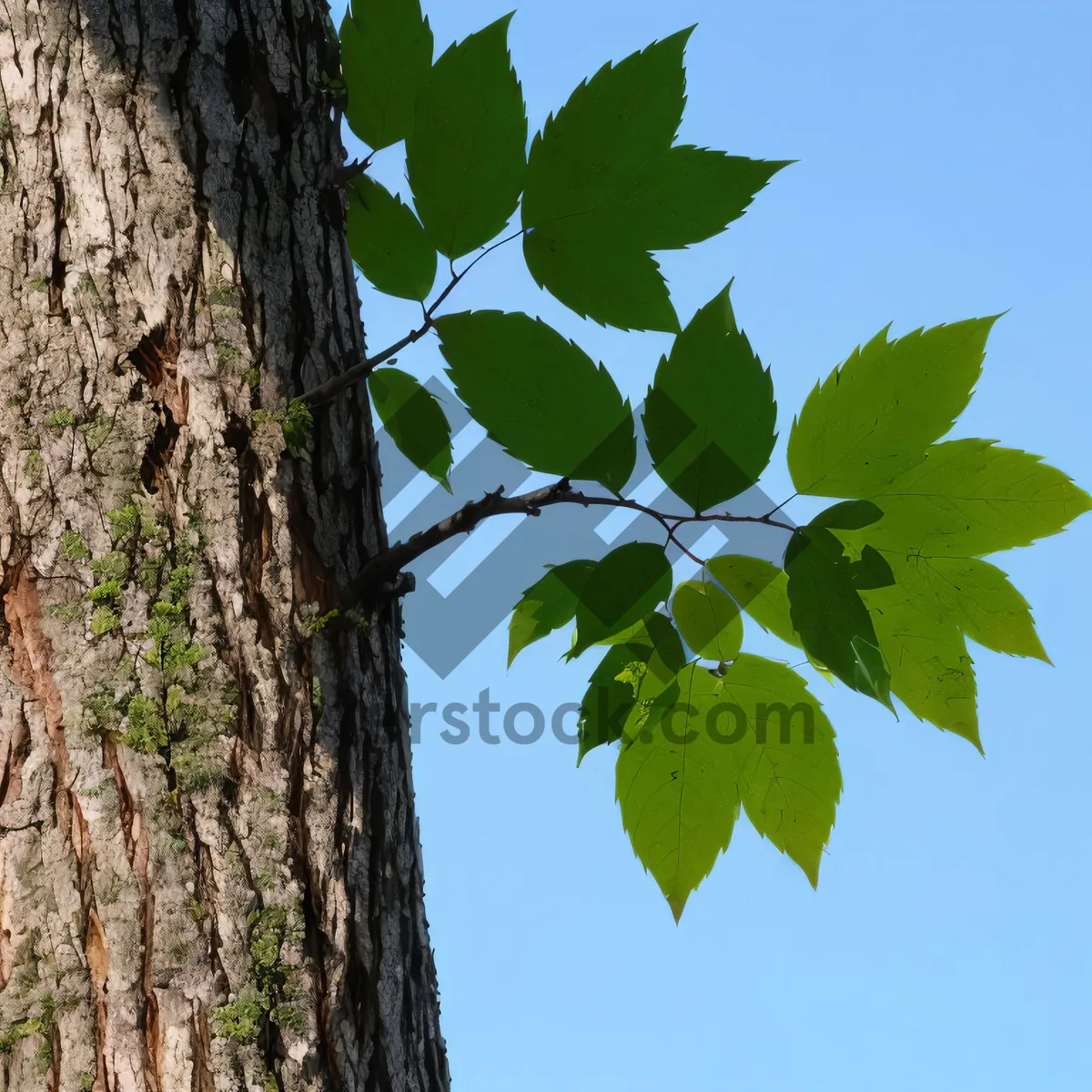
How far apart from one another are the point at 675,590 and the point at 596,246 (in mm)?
327

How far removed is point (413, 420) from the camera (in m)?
0.99

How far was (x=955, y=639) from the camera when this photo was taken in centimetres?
89

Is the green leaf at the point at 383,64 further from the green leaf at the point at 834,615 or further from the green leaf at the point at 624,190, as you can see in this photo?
the green leaf at the point at 834,615

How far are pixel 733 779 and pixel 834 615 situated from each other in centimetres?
20

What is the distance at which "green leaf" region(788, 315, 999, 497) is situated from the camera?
831 mm

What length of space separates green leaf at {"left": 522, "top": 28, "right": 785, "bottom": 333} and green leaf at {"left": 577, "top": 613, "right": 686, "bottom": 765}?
0.30 metres

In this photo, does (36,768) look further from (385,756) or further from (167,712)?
(385,756)

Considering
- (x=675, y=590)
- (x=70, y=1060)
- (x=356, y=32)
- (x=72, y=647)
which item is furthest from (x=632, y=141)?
(x=70, y=1060)

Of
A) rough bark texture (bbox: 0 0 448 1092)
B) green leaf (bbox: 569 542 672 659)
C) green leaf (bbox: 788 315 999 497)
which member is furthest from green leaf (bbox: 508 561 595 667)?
green leaf (bbox: 788 315 999 497)

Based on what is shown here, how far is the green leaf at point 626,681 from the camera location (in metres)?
0.88

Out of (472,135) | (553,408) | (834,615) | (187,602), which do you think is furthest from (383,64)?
(834,615)

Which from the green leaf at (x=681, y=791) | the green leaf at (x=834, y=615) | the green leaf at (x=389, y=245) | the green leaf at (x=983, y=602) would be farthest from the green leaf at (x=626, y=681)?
the green leaf at (x=389, y=245)

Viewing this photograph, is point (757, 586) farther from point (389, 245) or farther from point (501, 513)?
point (389, 245)

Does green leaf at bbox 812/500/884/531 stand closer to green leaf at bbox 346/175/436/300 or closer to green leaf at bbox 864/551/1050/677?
green leaf at bbox 864/551/1050/677
